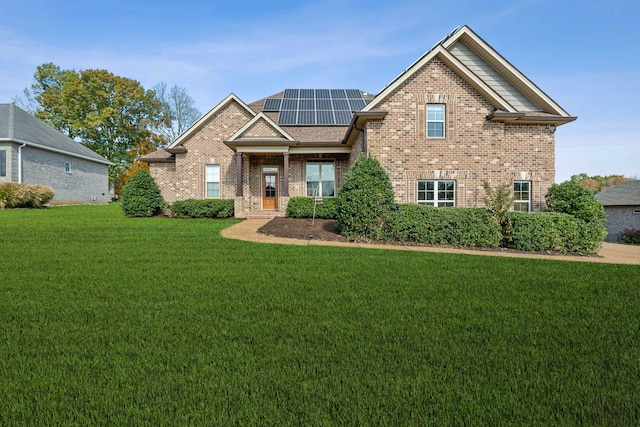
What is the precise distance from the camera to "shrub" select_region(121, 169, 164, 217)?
17.1 m

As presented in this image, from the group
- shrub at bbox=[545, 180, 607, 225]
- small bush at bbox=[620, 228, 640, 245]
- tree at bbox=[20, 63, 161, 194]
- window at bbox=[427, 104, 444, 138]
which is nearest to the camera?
shrub at bbox=[545, 180, 607, 225]

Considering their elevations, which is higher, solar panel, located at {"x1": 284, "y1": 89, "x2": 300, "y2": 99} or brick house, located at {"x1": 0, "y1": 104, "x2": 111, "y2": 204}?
solar panel, located at {"x1": 284, "y1": 89, "x2": 300, "y2": 99}

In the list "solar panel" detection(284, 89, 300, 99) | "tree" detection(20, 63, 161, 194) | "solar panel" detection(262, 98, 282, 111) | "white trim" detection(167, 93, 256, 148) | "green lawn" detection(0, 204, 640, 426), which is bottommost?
"green lawn" detection(0, 204, 640, 426)

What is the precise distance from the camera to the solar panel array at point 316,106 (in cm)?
1914

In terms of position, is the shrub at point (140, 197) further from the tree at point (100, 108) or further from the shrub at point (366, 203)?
the tree at point (100, 108)

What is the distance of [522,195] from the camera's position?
46.5 feet

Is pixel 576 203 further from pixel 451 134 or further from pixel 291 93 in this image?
pixel 291 93

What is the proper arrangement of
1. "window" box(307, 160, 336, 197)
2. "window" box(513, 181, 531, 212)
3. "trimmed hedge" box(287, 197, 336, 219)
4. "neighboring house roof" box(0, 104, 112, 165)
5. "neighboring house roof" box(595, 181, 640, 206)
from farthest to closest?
"neighboring house roof" box(595, 181, 640, 206), "neighboring house roof" box(0, 104, 112, 165), "window" box(307, 160, 336, 197), "trimmed hedge" box(287, 197, 336, 219), "window" box(513, 181, 531, 212)

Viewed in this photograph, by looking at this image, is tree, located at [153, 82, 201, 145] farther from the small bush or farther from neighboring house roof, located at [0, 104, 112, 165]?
the small bush

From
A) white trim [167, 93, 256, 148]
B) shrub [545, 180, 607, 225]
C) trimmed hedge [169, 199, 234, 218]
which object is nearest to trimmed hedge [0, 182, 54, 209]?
white trim [167, 93, 256, 148]

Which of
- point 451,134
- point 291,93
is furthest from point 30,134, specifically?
point 451,134

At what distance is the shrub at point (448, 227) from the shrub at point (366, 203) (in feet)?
1.35

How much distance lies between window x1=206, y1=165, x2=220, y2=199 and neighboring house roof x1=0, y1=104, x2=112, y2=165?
14.3m

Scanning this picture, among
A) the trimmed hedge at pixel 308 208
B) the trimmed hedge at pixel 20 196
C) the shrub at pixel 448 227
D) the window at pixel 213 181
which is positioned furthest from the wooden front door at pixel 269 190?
the trimmed hedge at pixel 20 196
